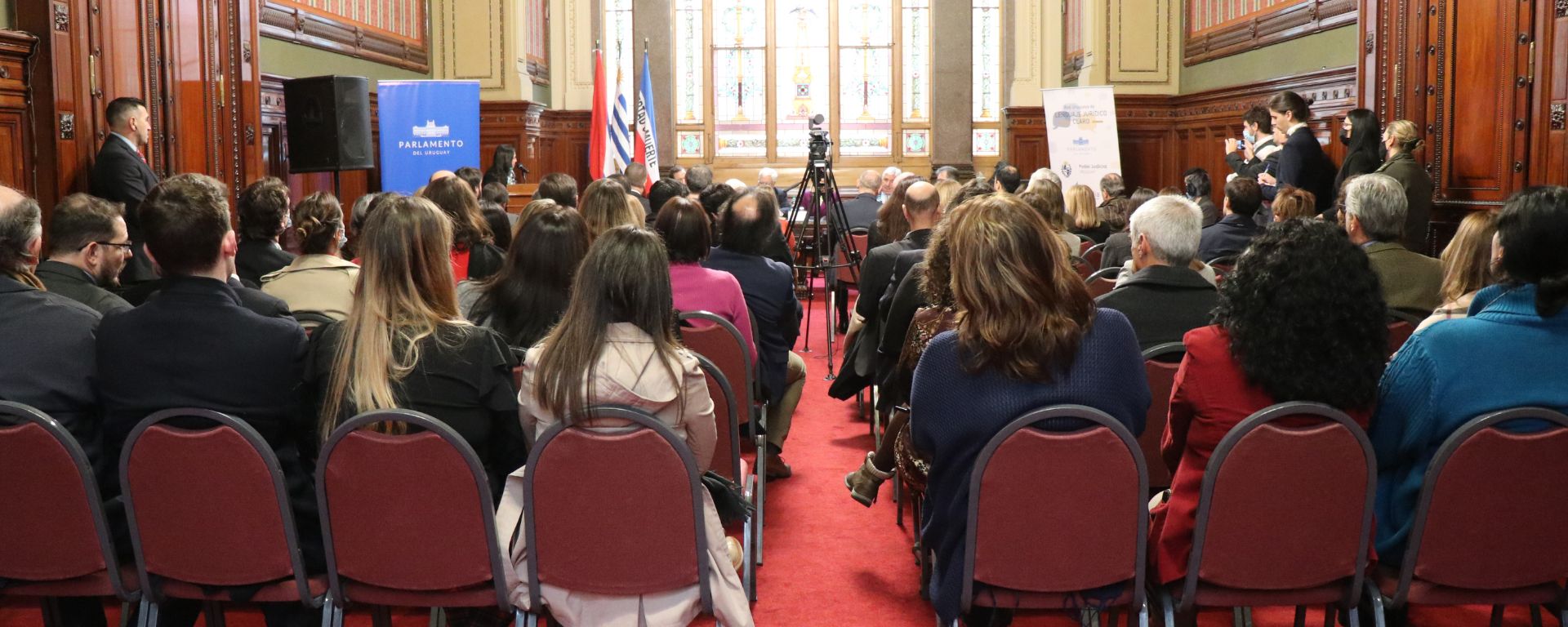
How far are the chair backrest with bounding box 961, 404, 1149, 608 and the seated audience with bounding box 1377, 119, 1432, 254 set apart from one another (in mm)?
4273

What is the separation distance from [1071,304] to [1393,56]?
5.37 meters

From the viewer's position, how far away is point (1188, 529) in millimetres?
2182

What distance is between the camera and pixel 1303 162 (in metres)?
6.41

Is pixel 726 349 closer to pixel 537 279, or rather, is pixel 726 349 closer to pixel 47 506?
pixel 537 279

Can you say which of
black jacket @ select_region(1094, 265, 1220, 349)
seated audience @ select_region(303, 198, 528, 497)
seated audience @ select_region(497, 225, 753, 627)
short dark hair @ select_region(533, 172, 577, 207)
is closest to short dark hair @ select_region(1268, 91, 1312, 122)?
short dark hair @ select_region(533, 172, 577, 207)

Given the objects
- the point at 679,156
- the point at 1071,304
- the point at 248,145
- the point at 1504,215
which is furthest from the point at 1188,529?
the point at 679,156

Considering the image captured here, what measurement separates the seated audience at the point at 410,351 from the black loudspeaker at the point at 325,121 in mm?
5394

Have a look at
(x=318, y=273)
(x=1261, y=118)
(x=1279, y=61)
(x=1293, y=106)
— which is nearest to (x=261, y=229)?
(x=318, y=273)

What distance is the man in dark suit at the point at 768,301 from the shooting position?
4.17 m

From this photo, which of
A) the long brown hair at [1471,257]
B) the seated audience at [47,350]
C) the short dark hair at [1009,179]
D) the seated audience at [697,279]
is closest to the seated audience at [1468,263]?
the long brown hair at [1471,257]

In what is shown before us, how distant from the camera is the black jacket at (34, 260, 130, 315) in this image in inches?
112

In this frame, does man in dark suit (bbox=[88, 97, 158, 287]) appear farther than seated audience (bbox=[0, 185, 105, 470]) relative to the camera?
Yes

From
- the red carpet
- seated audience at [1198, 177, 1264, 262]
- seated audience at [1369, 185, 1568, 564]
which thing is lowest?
the red carpet

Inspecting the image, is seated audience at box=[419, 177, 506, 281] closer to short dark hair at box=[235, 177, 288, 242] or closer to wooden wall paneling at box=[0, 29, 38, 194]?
short dark hair at box=[235, 177, 288, 242]
